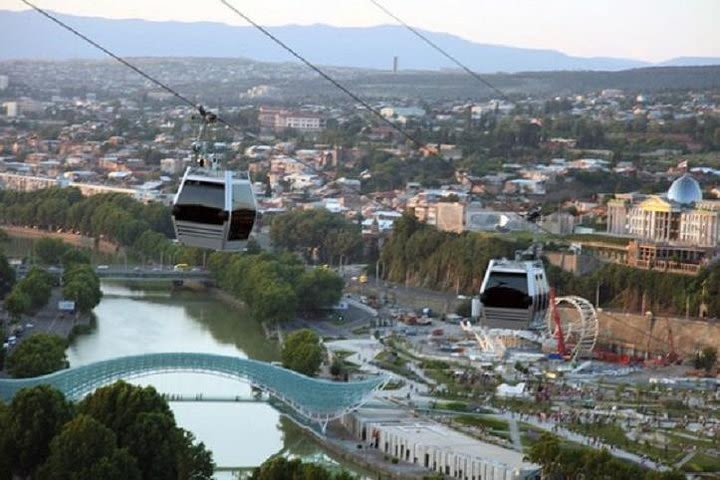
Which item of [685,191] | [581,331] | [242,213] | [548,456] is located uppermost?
[242,213]

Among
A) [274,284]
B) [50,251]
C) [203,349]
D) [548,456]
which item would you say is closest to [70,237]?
[50,251]

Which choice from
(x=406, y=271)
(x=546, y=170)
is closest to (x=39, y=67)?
(x=546, y=170)

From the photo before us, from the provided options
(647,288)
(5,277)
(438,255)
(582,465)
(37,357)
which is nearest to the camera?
(582,465)

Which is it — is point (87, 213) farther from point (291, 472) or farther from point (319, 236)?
point (291, 472)

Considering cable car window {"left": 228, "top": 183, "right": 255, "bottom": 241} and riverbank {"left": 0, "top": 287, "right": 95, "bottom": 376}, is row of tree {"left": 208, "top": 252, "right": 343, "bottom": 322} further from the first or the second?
cable car window {"left": 228, "top": 183, "right": 255, "bottom": 241}

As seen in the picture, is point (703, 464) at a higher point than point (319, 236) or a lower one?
higher

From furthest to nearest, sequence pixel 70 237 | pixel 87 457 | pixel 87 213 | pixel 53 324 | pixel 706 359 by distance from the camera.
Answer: pixel 87 213 < pixel 70 237 < pixel 53 324 < pixel 706 359 < pixel 87 457

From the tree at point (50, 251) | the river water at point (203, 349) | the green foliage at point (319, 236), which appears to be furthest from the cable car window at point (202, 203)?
the green foliage at point (319, 236)
